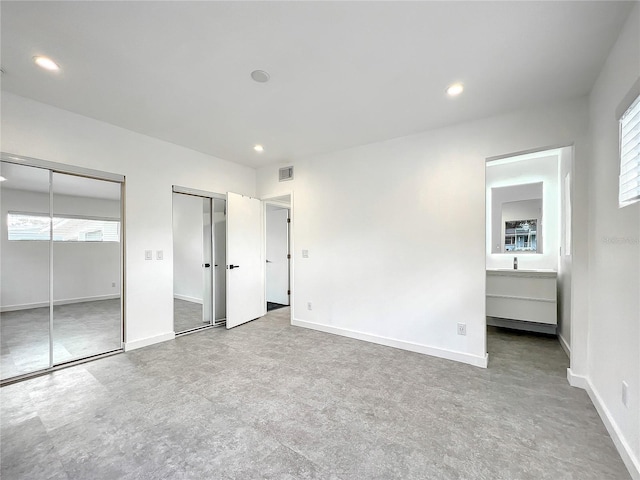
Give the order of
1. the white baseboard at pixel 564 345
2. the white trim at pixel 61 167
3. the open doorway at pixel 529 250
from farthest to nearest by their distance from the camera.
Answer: the open doorway at pixel 529 250
the white baseboard at pixel 564 345
the white trim at pixel 61 167

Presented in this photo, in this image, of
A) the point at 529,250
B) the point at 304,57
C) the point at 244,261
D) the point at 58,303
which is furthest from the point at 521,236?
the point at 58,303

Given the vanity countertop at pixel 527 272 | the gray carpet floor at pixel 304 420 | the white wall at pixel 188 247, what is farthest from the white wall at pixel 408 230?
the white wall at pixel 188 247

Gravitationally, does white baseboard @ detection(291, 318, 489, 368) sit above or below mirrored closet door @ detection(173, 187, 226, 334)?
below

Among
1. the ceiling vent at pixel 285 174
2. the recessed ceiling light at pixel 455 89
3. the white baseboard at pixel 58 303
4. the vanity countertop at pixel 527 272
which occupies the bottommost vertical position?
the white baseboard at pixel 58 303

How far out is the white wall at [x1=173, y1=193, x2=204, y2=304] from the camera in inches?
147

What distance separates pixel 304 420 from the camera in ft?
6.21

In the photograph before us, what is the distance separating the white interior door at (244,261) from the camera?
4.15 metres

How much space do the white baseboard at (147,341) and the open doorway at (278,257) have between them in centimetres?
233

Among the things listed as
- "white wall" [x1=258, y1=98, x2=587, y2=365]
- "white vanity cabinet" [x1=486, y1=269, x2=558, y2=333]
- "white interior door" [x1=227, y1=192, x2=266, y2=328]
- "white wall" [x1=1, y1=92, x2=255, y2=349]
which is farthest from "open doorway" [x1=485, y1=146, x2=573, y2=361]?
"white wall" [x1=1, y1=92, x2=255, y2=349]

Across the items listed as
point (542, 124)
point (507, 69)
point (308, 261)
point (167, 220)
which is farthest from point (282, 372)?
point (542, 124)

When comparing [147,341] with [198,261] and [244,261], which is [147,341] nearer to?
[198,261]

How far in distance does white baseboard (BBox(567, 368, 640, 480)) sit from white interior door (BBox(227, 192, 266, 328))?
4.02 meters

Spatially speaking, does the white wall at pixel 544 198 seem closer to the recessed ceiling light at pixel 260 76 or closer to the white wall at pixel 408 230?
the white wall at pixel 408 230

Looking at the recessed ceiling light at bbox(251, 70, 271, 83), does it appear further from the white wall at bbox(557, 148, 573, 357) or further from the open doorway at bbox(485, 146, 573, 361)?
the white wall at bbox(557, 148, 573, 357)
